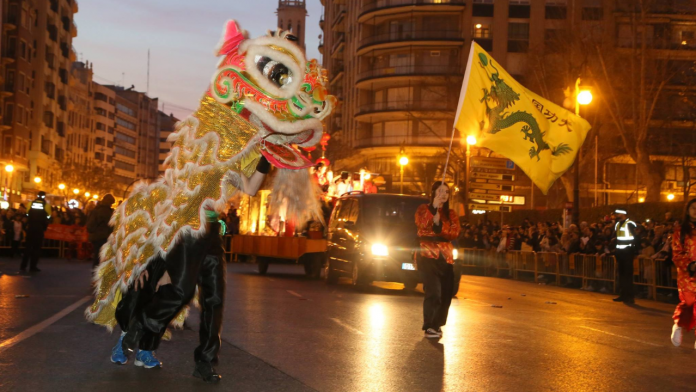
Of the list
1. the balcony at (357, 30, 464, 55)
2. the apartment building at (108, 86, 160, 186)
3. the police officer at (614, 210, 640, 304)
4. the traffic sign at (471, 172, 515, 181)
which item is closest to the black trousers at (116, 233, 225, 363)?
the police officer at (614, 210, 640, 304)

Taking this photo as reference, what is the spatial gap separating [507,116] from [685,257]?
2.94 metres

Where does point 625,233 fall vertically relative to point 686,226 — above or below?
above

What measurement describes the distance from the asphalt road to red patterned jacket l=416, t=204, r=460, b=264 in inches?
38.4

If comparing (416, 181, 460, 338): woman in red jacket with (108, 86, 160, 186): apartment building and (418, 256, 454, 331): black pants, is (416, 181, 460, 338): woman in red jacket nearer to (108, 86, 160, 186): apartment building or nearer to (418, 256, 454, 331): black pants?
(418, 256, 454, 331): black pants

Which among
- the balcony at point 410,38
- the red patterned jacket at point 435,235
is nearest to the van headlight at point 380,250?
the red patterned jacket at point 435,235

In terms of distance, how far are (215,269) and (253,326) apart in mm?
4221

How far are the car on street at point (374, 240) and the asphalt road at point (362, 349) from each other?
2020mm

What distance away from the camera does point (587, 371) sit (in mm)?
8242

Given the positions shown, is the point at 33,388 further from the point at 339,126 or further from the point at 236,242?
the point at 339,126

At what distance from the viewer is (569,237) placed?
25.4 meters

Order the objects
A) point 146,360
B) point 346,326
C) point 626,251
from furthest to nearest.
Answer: point 626,251 < point 346,326 < point 146,360

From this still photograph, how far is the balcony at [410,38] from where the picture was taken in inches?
2931

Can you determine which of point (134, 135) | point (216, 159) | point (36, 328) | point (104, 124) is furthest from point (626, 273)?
point (134, 135)

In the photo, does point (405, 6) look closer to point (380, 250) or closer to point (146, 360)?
point (380, 250)
